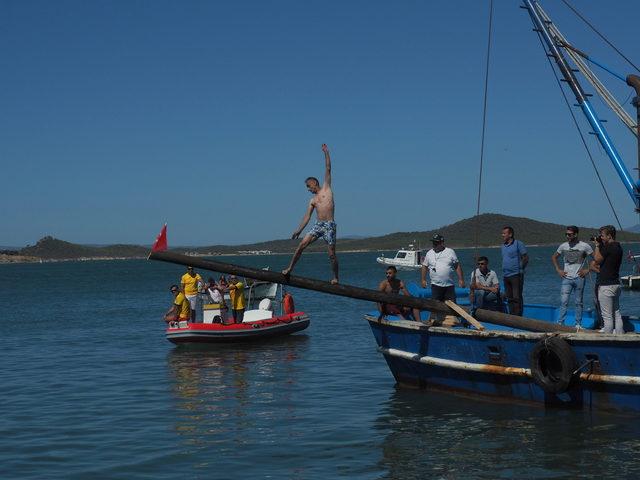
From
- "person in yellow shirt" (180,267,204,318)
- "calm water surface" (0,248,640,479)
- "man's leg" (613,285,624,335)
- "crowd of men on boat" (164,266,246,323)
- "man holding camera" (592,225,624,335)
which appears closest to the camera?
"calm water surface" (0,248,640,479)

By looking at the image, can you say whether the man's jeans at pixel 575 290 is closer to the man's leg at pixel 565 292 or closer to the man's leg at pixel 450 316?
the man's leg at pixel 565 292

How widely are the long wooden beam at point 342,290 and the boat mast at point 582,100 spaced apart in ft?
20.4

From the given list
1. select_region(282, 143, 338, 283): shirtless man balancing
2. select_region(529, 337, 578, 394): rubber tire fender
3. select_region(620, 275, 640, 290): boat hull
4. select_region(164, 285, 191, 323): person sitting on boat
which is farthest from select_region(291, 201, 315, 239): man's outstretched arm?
select_region(620, 275, 640, 290): boat hull

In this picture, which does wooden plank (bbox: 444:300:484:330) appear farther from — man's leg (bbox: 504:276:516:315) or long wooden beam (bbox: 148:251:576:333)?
man's leg (bbox: 504:276:516:315)

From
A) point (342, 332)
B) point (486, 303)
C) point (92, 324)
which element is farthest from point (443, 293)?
point (92, 324)

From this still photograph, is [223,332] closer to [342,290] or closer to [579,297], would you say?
[342,290]

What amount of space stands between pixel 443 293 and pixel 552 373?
254 centimetres

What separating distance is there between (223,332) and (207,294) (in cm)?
183

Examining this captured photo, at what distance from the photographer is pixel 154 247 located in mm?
12219

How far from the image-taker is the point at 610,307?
13.0 m

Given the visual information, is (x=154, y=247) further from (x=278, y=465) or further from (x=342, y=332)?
(x=342, y=332)

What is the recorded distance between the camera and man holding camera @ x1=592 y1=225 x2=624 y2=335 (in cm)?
1280

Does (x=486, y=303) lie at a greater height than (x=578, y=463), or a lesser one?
greater

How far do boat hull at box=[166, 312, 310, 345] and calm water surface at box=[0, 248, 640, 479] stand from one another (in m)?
0.68
